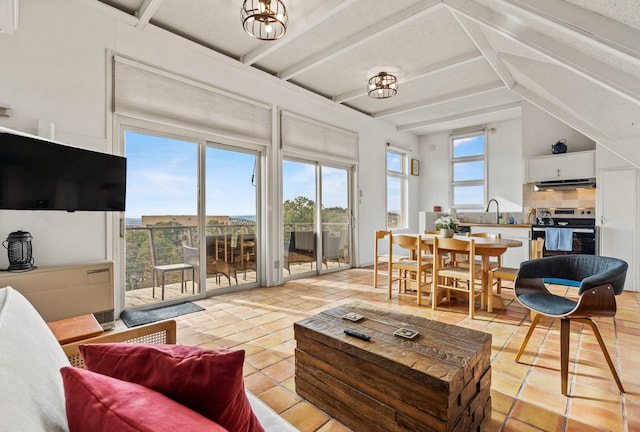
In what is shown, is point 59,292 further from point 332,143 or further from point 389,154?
point 389,154

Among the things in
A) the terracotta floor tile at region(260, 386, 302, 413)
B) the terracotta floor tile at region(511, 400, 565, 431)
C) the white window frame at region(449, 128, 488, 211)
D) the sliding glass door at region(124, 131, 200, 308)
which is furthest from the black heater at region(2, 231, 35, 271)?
the white window frame at region(449, 128, 488, 211)

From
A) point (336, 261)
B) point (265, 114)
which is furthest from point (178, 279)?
point (336, 261)

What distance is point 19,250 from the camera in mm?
2535

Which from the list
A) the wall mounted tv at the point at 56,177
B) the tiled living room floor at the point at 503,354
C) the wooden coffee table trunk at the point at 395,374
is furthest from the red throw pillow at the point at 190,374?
the wall mounted tv at the point at 56,177

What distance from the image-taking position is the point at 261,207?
Result: 181 inches

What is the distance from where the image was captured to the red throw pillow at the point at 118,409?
0.58 metres

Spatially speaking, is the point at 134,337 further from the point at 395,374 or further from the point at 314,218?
the point at 314,218

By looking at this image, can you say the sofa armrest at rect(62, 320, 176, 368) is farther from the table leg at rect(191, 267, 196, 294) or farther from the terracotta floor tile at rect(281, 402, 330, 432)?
the table leg at rect(191, 267, 196, 294)

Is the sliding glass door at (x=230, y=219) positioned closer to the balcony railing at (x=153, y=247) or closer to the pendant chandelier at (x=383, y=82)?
the balcony railing at (x=153, y=247)

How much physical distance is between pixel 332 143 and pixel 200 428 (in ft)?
17.3

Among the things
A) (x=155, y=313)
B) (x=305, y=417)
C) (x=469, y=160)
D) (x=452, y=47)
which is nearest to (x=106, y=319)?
(x=155, y=313)

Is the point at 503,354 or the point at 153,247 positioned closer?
the point at 503,354

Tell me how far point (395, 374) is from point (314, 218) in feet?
13.5

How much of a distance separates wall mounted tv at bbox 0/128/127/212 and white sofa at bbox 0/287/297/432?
164cm
